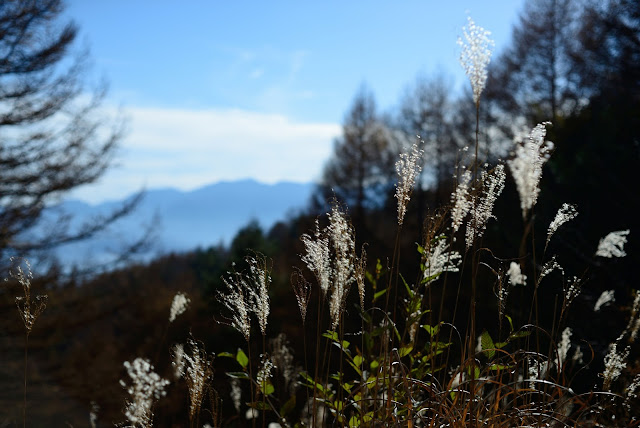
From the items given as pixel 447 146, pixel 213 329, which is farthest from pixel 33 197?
pixel 447 146

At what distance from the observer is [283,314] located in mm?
7508

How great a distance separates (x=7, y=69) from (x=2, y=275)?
3.16 meters

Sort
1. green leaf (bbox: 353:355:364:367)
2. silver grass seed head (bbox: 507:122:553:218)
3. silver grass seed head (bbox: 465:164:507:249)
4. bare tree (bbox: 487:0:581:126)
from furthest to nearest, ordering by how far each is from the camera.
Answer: bare tree (bbox: 487:0:581:126) < green leaf (bbox: 353:355:364:367) < silver grass seed head (bbox: 465:164:507:249) < silver grass seed head (bbox: 507:122:553:218)

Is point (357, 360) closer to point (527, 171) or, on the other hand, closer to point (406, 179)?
point (406, 179)

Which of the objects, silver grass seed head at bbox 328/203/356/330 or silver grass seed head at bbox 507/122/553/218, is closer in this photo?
silver grass seed head at bbox 507/122/553/218

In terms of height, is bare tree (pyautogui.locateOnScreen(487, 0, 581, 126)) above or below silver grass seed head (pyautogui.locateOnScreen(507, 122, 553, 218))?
above

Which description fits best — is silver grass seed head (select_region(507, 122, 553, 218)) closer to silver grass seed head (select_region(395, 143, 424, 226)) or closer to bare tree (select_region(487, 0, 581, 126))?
silver grass seed head (select_region(395, 143, 424, 226))

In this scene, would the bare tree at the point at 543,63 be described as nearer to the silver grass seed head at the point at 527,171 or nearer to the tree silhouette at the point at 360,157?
the tree silhouette at the point at 360,157

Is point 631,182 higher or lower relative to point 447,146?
lower

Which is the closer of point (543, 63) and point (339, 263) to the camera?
point (339, 263)

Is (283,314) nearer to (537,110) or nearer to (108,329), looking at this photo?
(108,329)

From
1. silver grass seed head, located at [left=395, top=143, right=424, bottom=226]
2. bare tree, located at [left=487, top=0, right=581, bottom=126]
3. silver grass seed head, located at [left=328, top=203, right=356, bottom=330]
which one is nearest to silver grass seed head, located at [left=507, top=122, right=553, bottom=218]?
silver grass seed head, located at [left=395, top=143, right=424, bottom=226]

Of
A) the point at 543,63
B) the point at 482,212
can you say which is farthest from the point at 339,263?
the point at 543,63

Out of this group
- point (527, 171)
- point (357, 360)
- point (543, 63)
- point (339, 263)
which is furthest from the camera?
point (543, 63)
